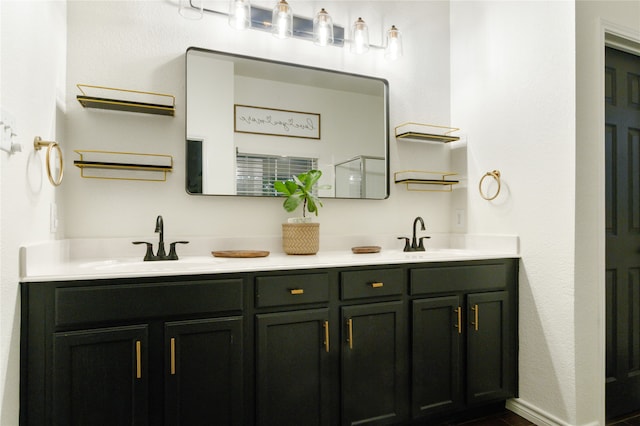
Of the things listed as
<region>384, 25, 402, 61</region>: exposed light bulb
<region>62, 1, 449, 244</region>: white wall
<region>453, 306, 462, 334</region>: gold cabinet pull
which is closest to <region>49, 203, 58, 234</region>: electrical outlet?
<region>62, 1, 449, 244</region>: white wall

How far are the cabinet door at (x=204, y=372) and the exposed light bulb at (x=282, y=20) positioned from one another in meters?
1.55

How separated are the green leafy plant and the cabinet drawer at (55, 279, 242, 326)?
68cm

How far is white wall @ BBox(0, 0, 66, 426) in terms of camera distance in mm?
1210

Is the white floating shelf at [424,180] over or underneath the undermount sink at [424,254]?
over

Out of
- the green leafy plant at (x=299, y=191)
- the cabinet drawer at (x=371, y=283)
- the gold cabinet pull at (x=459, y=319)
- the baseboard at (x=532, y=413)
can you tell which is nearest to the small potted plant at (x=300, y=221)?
the green leafy plant at (x=299, y=191)

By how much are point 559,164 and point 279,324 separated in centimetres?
158

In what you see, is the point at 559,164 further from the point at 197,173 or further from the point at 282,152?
the point at 197,173

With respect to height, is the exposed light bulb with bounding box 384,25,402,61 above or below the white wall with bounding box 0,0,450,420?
above

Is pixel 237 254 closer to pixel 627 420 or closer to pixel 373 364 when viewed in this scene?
pixel 373 364

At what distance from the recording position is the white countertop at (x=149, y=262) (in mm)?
1404

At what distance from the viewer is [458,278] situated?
2023 mm

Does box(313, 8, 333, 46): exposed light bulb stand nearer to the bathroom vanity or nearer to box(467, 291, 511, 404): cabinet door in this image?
the bathroom vanity

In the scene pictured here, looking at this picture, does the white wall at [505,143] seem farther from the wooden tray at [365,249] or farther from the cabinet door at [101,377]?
the cabinet door at [101,377]

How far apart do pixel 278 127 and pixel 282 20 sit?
1.90ft
